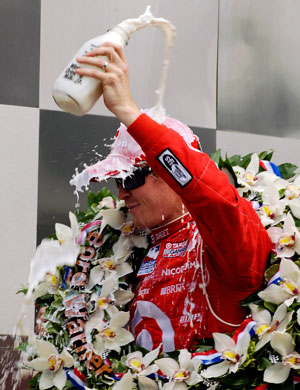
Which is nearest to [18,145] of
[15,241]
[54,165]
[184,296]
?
[54,165]

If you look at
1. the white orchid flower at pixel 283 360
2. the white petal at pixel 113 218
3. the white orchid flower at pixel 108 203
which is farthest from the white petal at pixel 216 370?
the white orchid flower at pixel 108 203

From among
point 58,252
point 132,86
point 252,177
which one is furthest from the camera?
point 132,86

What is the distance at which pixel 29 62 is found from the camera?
3.17 m

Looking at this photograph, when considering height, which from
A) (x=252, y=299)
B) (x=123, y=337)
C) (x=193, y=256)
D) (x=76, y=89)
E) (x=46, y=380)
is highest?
(x=76, y=89)

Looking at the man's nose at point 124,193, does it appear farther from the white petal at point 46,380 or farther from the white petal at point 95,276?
the white petal at point 46,380

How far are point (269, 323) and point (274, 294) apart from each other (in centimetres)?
7

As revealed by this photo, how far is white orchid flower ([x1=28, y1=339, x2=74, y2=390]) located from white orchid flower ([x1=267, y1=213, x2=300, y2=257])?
2.20 feet

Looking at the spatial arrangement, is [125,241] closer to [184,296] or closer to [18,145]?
Result: [184,296]

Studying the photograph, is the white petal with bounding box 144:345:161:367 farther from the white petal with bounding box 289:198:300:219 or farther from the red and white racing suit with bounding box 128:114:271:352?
the white petal with bounding box 289:198:300:219

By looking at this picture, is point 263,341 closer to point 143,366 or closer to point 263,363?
point 263,363

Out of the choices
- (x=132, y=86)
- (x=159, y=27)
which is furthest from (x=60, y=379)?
(x=132, y=86)

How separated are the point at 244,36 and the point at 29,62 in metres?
1.12

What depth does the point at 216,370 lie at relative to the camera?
181 centimetres

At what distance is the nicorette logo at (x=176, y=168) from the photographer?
1.67 m
